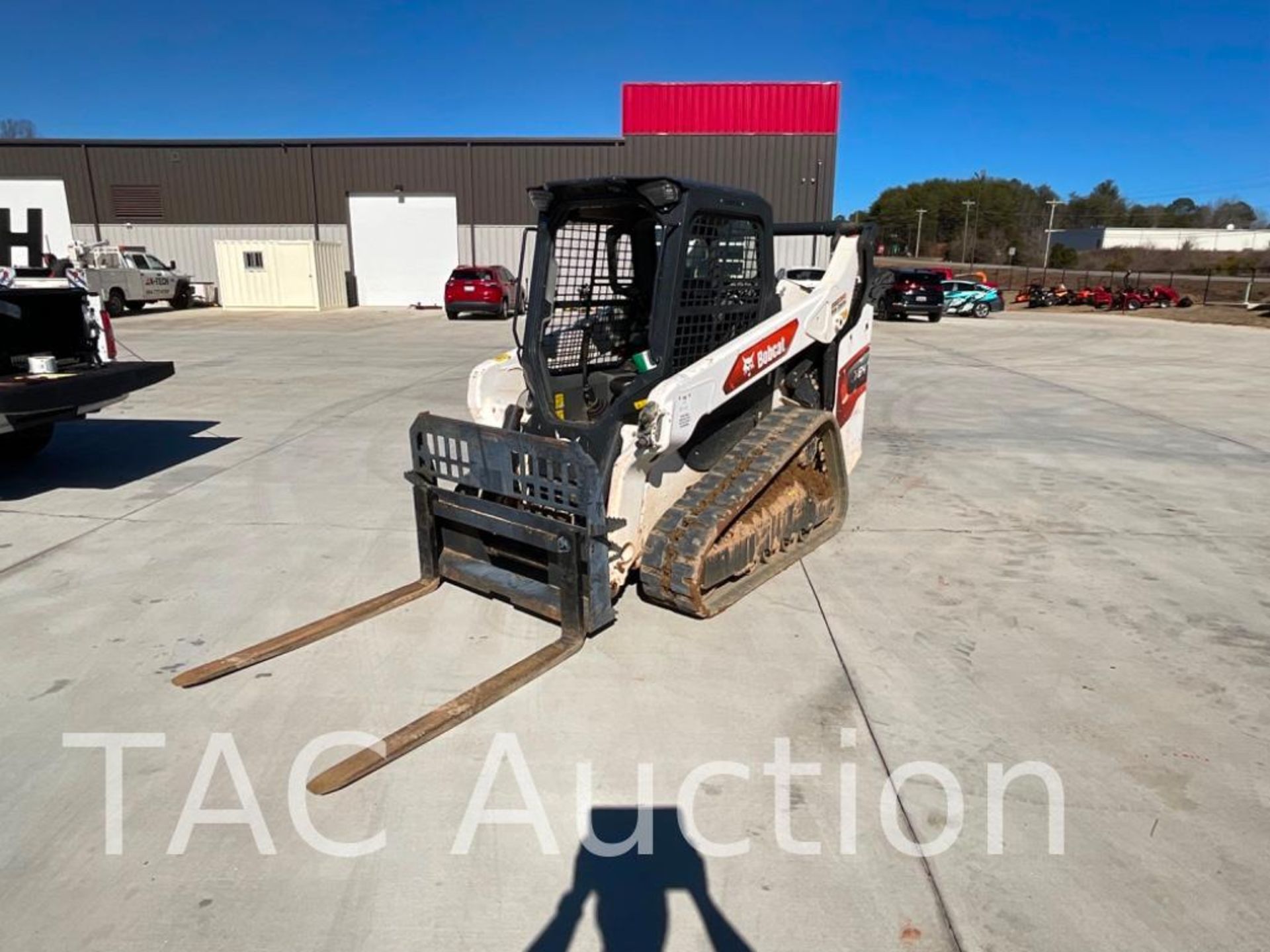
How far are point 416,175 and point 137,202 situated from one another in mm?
Answer: 11183

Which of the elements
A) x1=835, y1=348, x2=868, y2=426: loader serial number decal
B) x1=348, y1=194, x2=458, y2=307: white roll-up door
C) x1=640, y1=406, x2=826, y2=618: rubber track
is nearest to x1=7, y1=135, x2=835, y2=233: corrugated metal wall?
x1=348, y1=194, x2=458, y2=307: white roll-up door

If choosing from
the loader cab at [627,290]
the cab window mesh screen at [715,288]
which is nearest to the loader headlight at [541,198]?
the loader cab at [627,290]

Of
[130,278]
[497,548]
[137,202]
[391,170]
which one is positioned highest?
[391,170]

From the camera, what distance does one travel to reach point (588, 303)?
528 centimetres

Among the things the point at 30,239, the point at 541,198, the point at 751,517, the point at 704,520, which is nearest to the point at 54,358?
the point at 30,239

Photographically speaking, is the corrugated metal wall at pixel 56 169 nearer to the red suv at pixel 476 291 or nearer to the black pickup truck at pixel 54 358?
the red suv at pixel 476 291

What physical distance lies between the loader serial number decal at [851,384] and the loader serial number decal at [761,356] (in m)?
1.13

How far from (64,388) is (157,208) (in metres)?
31.0

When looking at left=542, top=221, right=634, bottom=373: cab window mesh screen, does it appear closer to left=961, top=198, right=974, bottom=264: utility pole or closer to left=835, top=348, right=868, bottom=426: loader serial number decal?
left=835, top=348, right=868, bottom=426: loader serial number decal

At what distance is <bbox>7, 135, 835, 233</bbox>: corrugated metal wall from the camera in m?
30.3

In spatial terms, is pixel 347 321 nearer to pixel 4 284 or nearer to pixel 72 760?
pixel 4 284

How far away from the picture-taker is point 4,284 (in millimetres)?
6504

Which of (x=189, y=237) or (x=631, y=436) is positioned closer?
(x=631, y=436)

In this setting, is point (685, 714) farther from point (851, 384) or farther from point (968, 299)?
point (968, 299)
